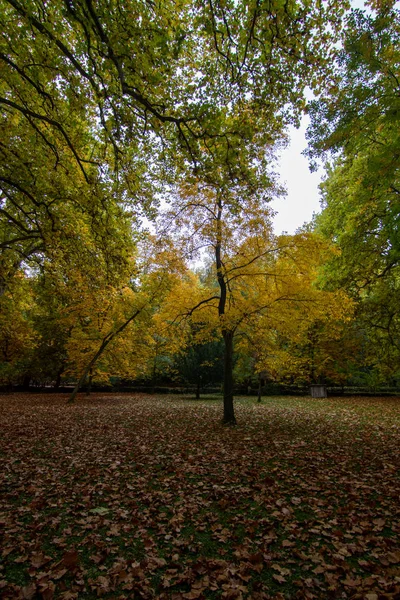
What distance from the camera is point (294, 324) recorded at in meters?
10.1

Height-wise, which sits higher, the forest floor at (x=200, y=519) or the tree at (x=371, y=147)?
the tree at (x=371, y=147)

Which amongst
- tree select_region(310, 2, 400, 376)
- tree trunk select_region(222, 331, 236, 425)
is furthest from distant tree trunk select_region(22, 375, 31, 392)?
tree select_region(310, 2, 400, 376)

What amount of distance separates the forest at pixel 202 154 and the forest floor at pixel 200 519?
14.4 ft

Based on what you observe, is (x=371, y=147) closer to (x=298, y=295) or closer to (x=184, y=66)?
(x=298, y=295)

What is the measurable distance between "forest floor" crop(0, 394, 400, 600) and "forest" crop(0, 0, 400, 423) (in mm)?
4381

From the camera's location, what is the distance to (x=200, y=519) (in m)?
3.89

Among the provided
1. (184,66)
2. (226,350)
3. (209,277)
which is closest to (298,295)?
(226,350)

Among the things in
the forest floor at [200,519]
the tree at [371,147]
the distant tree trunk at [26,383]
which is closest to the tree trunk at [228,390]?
the forest floor at [200,519]

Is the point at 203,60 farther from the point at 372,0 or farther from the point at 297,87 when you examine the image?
the point at 372,0

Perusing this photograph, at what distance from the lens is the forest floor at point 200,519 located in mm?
2721

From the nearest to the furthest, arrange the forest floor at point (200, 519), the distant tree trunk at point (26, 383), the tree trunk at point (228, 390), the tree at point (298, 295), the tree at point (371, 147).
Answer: the forest floor at point (200, 519) → the tree at point (371, 147) → the tree at point (298, 295) → the tree trunk at point (228, 390) → the distant tree trunk at point (26, 383)

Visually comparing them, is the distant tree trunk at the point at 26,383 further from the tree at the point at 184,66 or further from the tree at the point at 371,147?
the tree at the point at 371,147

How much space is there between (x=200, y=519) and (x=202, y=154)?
6426 millimetres

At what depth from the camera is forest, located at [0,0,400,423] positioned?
4.95 meters
